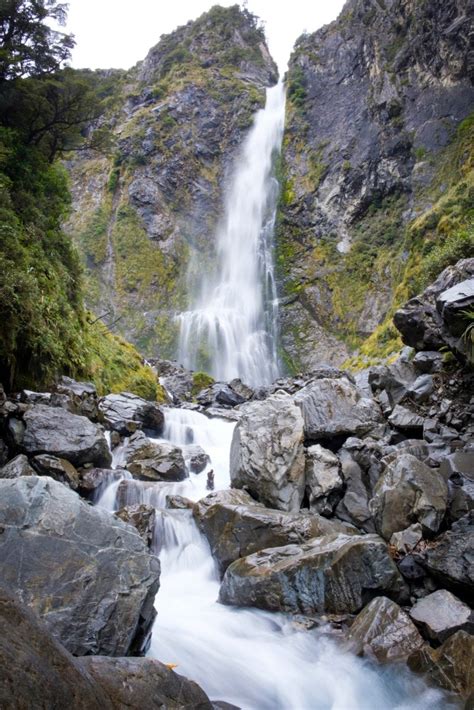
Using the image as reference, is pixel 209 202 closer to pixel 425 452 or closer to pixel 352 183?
pixel 352 183

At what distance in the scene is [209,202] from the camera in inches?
1783

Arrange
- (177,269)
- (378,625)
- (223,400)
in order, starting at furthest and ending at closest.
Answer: (177,269), (223,400), (378,625)

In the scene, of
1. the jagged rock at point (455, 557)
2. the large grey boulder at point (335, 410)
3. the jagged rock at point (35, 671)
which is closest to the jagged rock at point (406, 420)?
the large grey boulder at point (335, 410)

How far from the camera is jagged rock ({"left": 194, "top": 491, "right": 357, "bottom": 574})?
679cm

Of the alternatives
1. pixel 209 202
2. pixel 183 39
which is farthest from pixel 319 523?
pixel 183 39

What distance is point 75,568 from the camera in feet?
13.8

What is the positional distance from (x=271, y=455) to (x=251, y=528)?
1894mm

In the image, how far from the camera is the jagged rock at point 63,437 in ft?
27.0

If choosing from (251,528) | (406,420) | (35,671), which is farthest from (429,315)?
(35,671)

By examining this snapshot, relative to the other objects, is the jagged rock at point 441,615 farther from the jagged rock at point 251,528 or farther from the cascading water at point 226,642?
the jagged rock at point 251,528

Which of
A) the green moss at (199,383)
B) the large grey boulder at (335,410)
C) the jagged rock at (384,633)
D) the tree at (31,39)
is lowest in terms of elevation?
the green moss at (199,383)

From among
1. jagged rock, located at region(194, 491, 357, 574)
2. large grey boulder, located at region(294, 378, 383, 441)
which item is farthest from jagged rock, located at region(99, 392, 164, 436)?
jagged rock, located at region(194, 491, 357, 574)

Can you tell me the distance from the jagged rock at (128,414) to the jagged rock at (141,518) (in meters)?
4.37

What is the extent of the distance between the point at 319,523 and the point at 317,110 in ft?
143
